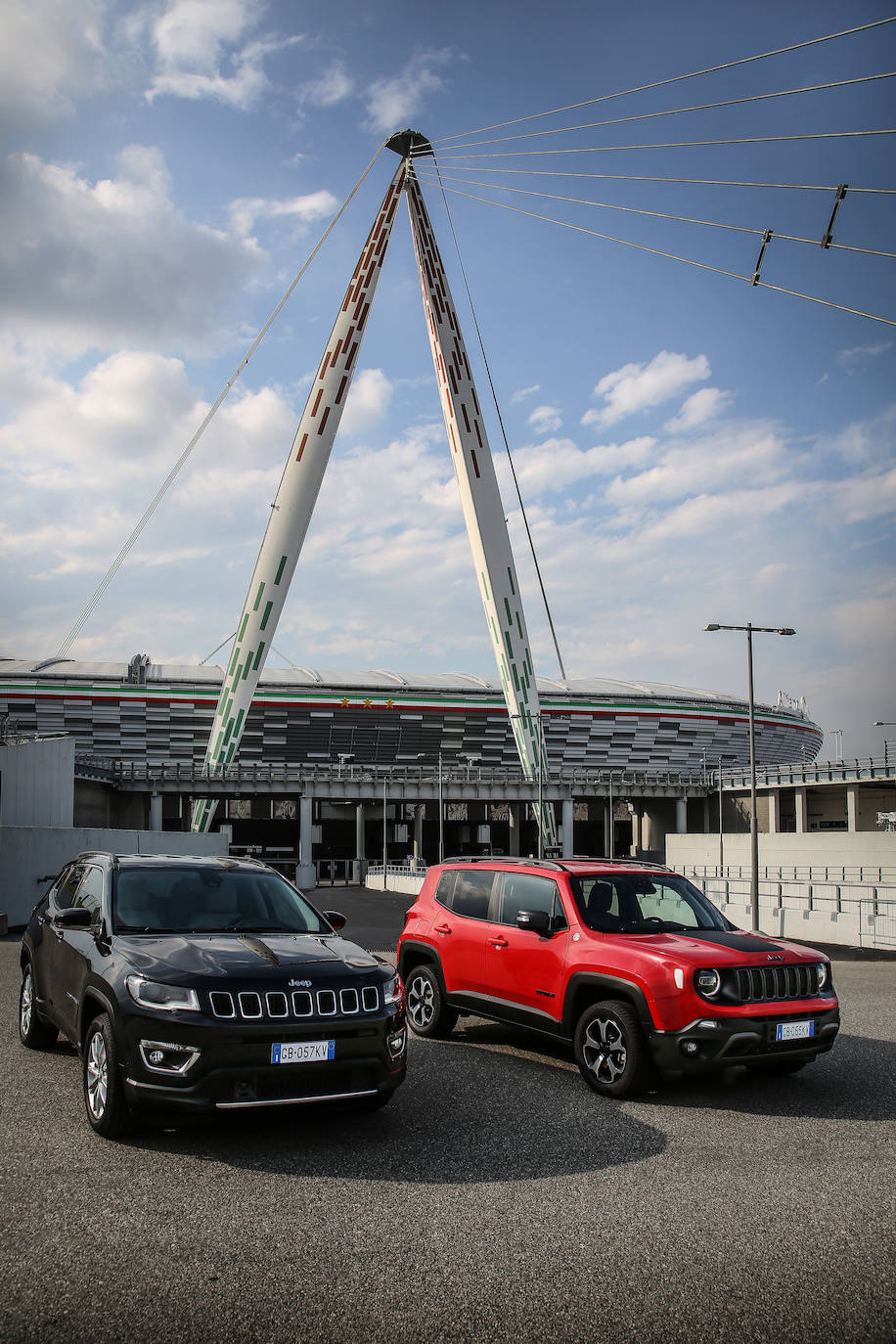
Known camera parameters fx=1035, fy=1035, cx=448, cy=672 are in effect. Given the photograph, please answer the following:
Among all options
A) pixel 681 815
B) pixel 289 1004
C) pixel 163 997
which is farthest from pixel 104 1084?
pixel 681 815

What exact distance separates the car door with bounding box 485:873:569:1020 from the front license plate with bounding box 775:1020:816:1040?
1.67 meters

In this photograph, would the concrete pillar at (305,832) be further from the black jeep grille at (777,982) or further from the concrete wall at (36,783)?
Result: the black jeep grille at (777,982)

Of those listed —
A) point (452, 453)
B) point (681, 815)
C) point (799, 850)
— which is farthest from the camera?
point (681, 815)

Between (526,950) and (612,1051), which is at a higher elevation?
(526,950)

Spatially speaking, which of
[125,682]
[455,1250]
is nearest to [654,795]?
[125,682]

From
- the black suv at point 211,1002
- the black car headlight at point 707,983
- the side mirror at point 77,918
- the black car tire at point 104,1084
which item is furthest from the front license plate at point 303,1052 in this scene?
the black car headlight at point 707,983

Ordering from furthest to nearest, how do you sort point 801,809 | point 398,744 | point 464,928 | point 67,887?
point 398,744 → point 801,809 → point 464,928 → point 67,887

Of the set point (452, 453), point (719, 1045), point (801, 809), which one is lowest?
point (801, 809)

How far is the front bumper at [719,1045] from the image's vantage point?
707cm

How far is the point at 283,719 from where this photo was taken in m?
97.7

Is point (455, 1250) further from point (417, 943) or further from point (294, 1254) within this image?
point (417, 943)

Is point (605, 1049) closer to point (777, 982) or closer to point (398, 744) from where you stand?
point (777, 982)

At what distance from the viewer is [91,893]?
7652 mm

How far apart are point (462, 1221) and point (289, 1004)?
1.58m
